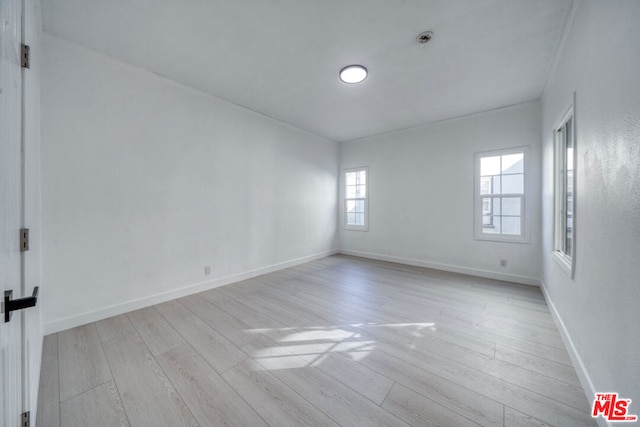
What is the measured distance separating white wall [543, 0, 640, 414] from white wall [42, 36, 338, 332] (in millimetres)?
3819

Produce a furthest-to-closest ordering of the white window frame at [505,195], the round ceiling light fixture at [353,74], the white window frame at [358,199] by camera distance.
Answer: the white window frame at [358,199] < the white window frame at [505,195] < the round ceiling light fixture at [353,74]

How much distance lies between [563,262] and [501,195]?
75.0 inches

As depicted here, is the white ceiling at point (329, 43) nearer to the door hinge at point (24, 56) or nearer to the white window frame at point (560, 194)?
the white window frame at point (560, 194)

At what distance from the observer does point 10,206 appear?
0.92 metres

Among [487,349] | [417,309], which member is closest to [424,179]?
[417,309]

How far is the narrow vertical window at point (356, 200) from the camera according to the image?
18.2 ft

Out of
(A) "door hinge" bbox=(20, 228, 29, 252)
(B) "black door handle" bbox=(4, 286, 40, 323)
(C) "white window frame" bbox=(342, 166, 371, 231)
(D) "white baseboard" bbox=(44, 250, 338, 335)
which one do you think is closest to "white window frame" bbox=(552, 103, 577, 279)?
(C) "white window frame" bbox=(342, 166, 371, 231)

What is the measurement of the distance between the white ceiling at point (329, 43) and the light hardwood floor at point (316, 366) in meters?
2.83

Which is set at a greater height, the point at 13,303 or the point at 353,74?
the point at 353,74

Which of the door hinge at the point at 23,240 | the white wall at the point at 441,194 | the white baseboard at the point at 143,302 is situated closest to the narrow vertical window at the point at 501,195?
the white wall at the point at 441,194

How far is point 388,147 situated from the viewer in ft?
16.8
